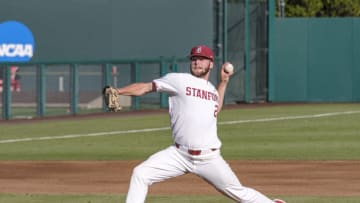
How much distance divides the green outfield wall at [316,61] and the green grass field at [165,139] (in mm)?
6611

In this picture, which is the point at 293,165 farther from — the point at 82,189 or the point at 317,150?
the point at 82,189

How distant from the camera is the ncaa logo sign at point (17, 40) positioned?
33750 mm

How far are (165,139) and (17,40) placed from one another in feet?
42.7

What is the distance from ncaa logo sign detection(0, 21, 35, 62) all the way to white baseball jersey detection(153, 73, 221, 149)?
77.4ft

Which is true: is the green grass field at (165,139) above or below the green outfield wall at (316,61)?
below

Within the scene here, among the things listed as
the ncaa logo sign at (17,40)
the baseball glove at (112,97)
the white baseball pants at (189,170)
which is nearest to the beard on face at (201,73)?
the white baseball pants at (189,170)

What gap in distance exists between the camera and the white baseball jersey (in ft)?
34.5

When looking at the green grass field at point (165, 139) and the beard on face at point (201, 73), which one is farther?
the green grass field at point (165, 139)

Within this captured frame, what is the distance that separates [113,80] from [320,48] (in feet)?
27.2

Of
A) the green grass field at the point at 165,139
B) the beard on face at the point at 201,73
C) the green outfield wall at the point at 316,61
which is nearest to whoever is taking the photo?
the beard on face at the point at 201,73

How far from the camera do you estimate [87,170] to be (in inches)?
691

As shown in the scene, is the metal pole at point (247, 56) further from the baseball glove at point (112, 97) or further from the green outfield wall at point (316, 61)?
the baseball glove at point (112, 97)

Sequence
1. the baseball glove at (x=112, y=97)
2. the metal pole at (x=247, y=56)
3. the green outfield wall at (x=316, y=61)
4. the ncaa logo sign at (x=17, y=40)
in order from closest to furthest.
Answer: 1. the baseball glove at (x=112, y=97)
2. the ncaa logo sign at (x=17, y=40)
3. the metal pole at (x=247, y=56)
4. the green outfield wall at (x=316, y=61)

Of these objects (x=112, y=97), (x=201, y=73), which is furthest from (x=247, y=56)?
(x=112, y=97)
